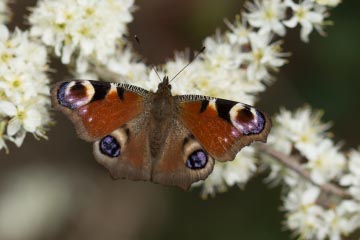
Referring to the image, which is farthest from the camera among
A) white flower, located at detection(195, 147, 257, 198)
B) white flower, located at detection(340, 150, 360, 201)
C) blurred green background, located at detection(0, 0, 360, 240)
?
blurred green background, located at detection(0, 0, 360, 240)

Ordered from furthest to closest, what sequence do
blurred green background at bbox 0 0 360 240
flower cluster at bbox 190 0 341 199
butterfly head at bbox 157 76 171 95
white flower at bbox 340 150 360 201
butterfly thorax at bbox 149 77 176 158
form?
blurred green background at bbox 0 0 360 240
white flower at bbox 340 150 360 201
flower cluster at bbox 190 0 341 199
butterfly head at bbox 157 76 171 95
butterfly thorax at bbox 149 77 176 158

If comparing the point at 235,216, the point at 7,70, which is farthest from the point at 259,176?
the point at 7,70

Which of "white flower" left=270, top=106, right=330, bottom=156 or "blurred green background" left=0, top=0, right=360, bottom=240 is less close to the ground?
"blurred green background" left=0, top=0, right=360, bottom=240

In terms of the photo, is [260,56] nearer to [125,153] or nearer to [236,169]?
[236,169]

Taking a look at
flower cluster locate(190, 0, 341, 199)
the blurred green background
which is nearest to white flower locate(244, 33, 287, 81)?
flower cluster locate(190, 0, 341, 199)

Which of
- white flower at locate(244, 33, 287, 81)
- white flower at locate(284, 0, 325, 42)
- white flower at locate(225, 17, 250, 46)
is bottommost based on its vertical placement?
white flower at locate(244, 33, 287, 81)

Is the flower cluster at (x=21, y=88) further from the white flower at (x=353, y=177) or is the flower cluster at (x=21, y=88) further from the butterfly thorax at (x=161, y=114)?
the white flower at (x=353, y=177)

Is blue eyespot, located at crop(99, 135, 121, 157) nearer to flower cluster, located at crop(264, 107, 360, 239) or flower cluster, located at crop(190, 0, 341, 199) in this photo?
flower cluster, located at crop(190, 0, 341, 199)

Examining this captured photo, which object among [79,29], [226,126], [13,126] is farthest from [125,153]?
[79,29]

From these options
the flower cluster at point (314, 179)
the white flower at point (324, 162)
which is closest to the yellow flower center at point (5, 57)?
the flower cluster at point (314, 179)
